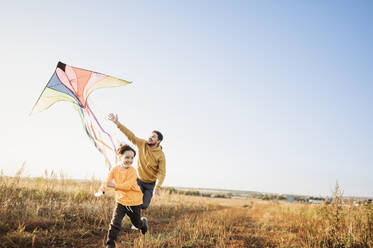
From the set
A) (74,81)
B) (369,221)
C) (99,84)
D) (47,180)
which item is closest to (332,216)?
(369,221)

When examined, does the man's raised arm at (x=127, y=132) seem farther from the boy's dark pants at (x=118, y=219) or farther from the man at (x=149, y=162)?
the boy's dark pants at (x=118, y=219)

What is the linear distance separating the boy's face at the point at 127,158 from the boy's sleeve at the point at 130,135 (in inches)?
54.8

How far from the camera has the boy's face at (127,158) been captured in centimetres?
409

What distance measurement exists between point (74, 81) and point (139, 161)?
7.83 feet

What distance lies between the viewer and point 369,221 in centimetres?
611

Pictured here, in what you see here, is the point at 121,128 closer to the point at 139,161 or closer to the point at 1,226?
the point at 139,161

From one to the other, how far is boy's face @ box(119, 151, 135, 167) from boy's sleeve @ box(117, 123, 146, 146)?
1.39 meters

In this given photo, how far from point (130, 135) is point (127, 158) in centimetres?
153

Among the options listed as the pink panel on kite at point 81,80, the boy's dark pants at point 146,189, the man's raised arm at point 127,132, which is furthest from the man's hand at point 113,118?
the boy's dark pants at point 146,189

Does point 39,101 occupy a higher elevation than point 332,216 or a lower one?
higher

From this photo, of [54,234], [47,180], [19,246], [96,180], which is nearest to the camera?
[19,246]

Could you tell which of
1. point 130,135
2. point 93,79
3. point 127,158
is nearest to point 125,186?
point 127,158

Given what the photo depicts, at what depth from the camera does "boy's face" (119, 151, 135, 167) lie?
4.09 m

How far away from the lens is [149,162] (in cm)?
565
